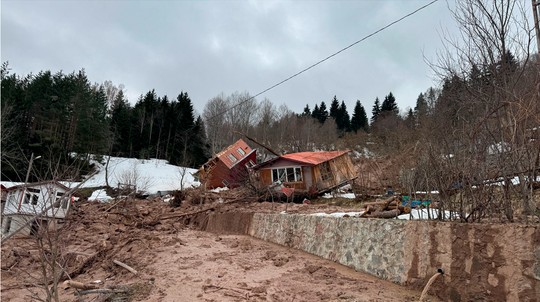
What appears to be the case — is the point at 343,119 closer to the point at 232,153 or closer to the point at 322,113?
the point at 322,113

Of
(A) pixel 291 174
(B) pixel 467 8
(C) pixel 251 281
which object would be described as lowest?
(C) pixel 251 281

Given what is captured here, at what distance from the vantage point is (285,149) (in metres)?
52.6

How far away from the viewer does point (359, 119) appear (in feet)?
206

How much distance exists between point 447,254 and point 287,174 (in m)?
20.1

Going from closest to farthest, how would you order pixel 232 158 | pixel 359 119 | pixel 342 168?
1. pixel 342 168
2. pixel 232 158
3. pixel 359 119

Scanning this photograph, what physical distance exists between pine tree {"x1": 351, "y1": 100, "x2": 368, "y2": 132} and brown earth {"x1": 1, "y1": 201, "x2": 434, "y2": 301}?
163 ft

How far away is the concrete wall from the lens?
14.2 ft

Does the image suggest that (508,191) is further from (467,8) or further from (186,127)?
(186,127)

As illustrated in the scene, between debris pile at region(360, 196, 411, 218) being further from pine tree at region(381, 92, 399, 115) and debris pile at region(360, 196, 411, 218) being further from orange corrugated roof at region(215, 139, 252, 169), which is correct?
pine tree at region(381, 92, 399, 115)

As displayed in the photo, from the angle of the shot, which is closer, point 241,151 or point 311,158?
point 311,158

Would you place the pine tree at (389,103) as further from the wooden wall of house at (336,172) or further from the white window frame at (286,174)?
the white window frame at (286,174)

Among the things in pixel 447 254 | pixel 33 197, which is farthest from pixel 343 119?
pixel 447 254

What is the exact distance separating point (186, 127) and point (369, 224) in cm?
5186

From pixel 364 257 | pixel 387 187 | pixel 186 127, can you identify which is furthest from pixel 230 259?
pixel 186 127
